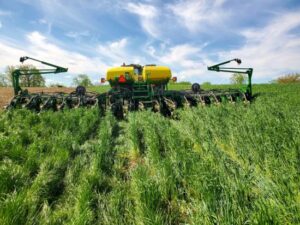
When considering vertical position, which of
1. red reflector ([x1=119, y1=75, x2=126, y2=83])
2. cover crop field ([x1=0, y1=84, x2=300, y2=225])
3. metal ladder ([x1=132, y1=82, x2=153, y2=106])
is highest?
red reflector ([x1=119, y1=75, x2=126, y2=83])

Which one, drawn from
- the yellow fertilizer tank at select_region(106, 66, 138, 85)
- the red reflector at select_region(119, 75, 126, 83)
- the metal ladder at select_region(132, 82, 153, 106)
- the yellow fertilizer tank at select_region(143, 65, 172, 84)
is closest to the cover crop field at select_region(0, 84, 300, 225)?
the metal ladder at select_region(132, 82, 153, 106)

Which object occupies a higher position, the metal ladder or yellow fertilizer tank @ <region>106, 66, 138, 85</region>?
yellow fertilizer tank @ <region>106, 66, 138, 85</region>

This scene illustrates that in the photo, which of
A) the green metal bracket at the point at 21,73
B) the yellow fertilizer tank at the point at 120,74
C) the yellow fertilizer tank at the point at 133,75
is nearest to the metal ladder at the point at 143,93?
the yellow fertilizer tank at the point at 133,75

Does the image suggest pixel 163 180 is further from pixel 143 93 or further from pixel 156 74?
pixel 156 74

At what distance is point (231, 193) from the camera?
6.92 ft

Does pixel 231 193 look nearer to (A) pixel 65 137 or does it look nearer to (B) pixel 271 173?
(B) pixel 271 173

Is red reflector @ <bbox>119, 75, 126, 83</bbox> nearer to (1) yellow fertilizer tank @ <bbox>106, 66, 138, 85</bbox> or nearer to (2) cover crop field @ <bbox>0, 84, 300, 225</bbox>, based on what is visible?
(1) yellow fertilizer tank @ <bbox>106, 66, 138, 85</bbox>

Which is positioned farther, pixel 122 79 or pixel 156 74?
pixel 156 74

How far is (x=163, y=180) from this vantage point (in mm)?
2787

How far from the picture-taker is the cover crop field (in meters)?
2.04

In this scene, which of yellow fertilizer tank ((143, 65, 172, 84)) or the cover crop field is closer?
the cover crop field

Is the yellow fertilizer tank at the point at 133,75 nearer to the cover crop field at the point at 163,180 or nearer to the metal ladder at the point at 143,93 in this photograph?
the metal ladder at the point at 143,93

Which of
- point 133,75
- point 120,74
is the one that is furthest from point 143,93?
point 120,74

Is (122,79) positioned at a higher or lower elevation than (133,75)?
lower
